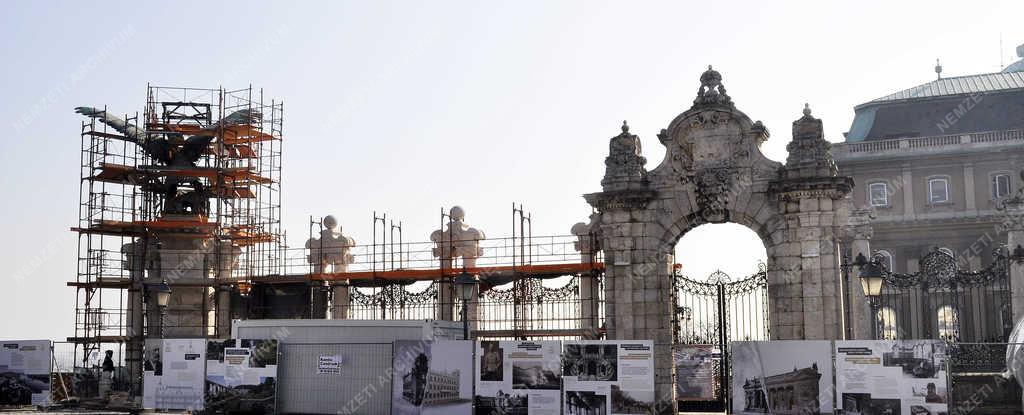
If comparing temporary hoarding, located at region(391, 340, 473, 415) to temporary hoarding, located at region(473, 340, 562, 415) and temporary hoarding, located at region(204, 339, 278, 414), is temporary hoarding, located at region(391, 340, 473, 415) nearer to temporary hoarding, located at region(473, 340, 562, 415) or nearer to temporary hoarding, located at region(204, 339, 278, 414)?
temporary hoarding, located at region(473, 340, 562, 415)

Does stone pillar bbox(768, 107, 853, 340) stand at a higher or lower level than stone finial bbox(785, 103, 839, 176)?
lower

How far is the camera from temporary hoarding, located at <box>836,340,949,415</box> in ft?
65.2

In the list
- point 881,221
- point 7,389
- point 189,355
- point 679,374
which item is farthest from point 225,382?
point 881,221

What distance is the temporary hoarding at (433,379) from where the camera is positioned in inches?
883

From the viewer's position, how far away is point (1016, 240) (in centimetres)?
2848

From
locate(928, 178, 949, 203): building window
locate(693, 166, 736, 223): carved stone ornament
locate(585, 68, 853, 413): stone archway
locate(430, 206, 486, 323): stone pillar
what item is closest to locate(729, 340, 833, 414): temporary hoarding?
locate(585, 68, 853, 413): stone archway

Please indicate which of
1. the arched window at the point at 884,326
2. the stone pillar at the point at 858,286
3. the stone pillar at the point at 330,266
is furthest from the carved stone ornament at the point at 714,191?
the stone pillar at the point at 330,266

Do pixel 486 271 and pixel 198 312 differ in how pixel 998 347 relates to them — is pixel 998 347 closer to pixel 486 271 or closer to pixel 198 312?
pixel 486 271

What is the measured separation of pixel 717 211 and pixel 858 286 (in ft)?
20.9

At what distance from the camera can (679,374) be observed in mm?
29844

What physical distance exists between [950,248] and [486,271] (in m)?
28.1

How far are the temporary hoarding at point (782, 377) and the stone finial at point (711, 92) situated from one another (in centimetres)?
692

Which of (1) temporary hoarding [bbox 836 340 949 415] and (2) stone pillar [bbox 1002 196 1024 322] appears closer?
(1) temporary hoarding [bbox 836 340 949 415]

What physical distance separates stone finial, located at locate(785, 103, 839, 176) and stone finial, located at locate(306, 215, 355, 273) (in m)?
15.9
